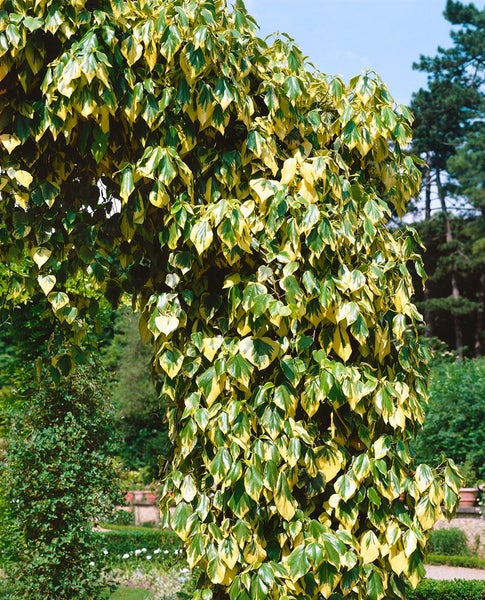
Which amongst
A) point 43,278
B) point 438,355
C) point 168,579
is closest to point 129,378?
point 438,355

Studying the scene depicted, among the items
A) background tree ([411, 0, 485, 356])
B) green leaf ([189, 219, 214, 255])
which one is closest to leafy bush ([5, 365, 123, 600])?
green leaf ([189, 219, 214, 255])

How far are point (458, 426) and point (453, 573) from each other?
115 inches

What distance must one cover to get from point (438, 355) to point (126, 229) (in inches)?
623

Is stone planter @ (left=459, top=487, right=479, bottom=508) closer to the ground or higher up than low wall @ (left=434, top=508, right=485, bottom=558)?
higher up

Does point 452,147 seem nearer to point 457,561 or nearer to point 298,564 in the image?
point 457,561

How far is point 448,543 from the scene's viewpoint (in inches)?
351

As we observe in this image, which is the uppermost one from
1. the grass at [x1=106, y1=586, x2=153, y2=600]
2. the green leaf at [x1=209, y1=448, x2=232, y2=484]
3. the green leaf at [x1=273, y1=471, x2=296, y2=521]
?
the green leaf at [x1=209, y1=448, x2=232, y2=484]

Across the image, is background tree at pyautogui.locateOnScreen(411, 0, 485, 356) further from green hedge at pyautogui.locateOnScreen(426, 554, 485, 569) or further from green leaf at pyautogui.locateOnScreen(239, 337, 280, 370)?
green leaf at pyautogui.locateOnScreen(239, 337, 280, 370)

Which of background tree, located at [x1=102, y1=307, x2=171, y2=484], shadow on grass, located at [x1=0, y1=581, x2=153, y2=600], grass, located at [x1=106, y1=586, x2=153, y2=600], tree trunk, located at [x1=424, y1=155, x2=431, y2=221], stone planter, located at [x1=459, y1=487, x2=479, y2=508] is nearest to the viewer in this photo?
shadow on grass, located at [x1=0, y1=581, x2=153, y2=600]

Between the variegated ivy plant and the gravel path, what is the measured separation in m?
5.47

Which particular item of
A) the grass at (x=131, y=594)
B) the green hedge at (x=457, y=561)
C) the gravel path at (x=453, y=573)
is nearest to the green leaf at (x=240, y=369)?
the grass at (x=131, y=594)

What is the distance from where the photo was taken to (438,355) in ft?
57.6

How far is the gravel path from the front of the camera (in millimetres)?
7574

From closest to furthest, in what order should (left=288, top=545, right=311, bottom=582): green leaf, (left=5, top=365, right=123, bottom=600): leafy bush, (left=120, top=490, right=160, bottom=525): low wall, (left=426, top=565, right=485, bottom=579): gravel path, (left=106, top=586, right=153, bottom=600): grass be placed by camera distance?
1. (left=288, top=545, right=311, bottom=582): green leaf
2. (left=5, top=365, right=123, bottom=600): leafy bush
3. (left=106, top=586, right=153, bottom=600): grass
4. (left=426, top=565, right=485, bottom=579): gravel path
5. (left=120, top=490, right=160, bottom=525): low wall
